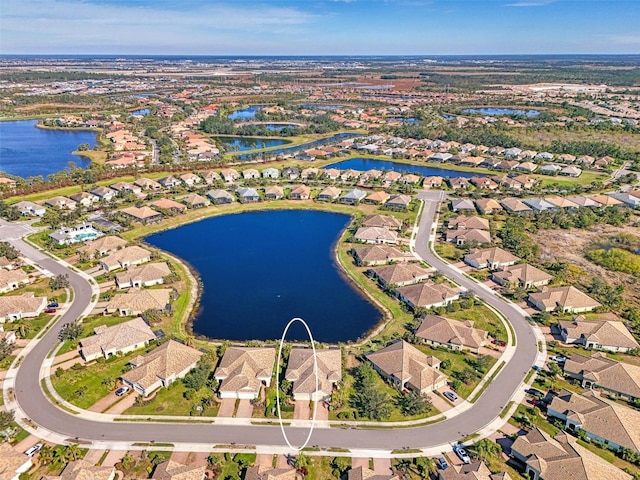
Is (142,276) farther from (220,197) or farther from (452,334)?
(452,334)

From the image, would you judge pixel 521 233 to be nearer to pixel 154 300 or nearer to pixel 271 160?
pixel 154 300

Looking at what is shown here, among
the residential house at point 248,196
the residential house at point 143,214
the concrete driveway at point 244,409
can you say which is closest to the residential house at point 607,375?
the concrete driveway at point 244,409

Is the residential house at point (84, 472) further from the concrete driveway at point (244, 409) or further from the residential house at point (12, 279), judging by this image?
the residential house at point (12, 279)

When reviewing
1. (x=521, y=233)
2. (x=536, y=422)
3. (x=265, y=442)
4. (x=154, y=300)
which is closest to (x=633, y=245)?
(x=521, y=233)

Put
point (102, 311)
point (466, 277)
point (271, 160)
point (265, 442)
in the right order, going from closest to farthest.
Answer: point (265, 442)
point (102, 311)
point (466, 277)
point (271, 160)

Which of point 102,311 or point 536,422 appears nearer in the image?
point 536,422

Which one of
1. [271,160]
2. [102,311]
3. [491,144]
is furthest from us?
[491,144]

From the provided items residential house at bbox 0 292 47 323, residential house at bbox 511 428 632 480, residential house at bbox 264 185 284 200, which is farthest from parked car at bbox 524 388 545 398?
residential house at bbox 264 185 284 200
